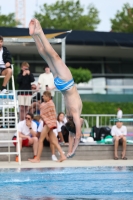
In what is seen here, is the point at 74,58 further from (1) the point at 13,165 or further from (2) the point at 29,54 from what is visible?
(1) the point at 13,165

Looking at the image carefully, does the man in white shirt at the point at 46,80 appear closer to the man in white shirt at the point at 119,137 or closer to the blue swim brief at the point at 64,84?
the man in white shirt at the point at 119,137

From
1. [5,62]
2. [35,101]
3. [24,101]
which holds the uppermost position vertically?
[5,62]

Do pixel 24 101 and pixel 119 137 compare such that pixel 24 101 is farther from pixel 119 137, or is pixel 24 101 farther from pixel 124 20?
pixel 124 20

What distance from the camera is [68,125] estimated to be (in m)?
9.37

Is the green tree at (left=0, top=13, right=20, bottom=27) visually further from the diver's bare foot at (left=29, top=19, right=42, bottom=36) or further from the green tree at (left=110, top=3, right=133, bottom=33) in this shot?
the diver's bare foot at (left=29, top=19, right=42, bottom=36)

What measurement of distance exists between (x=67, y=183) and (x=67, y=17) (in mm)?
42620

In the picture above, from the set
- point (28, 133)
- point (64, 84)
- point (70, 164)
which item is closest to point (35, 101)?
point (28, 133)

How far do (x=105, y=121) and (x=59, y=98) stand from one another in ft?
12.0

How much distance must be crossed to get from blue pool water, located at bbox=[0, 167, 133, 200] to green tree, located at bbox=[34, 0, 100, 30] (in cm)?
3890

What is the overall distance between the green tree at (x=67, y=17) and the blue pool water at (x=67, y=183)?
38.9 m

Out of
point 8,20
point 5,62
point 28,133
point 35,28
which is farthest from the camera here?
point 8,20

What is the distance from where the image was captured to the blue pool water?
29.2 ft

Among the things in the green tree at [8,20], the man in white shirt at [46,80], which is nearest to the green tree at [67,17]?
the green tree at [8,20]

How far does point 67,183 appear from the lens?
10445mm
